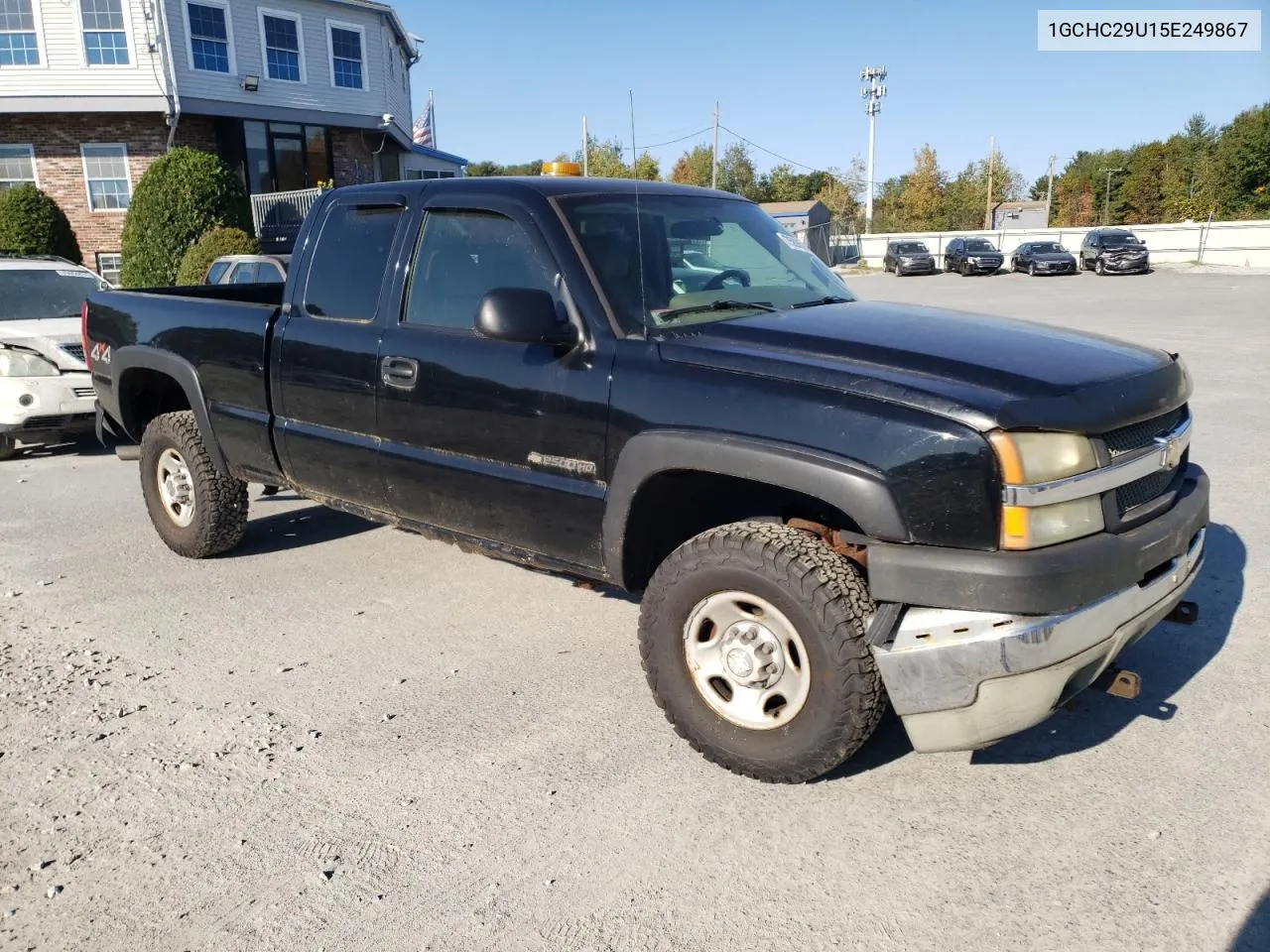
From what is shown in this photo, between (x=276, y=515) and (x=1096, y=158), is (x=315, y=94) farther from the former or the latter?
(x=1096, y=158)

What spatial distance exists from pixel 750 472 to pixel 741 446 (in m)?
0.08

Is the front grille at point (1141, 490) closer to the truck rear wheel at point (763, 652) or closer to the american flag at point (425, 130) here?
the truck rear wheel at point (763, 652)

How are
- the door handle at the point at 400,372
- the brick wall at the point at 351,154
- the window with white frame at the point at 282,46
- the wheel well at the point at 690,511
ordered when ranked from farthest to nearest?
the brick wall at the point at 351,154 → the window with white frame at the point at 282,46 → the door handle at the point at 400,372 → the wheel well at the point at 690,511

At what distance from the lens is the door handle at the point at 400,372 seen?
13.4 feet

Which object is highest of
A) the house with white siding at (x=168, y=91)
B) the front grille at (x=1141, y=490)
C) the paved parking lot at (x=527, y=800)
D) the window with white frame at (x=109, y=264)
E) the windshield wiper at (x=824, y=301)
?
the house with white siding at (x=168, y=91)

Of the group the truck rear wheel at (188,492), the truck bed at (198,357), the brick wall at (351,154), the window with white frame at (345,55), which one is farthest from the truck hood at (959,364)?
the window with white frame at (345,55)

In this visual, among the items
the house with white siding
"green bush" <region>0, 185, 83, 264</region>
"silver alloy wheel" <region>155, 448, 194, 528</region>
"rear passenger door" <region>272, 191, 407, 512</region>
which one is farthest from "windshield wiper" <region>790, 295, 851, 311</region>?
the house with white siding

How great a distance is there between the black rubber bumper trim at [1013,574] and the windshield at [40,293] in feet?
28.5

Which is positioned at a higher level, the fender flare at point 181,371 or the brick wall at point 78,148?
the brick wall at point 78,148

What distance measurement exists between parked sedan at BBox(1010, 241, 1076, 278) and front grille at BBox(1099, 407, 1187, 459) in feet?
117

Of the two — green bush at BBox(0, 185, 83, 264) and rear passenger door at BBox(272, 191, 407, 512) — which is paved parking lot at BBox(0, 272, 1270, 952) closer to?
rear passenger door at BBox(272, 191, 407, 512)

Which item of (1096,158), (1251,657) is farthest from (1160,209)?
(1251,657)

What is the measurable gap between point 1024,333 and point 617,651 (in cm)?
210

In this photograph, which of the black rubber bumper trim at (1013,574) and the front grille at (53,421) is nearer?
the black rubber bumper trim at (1013,574)
